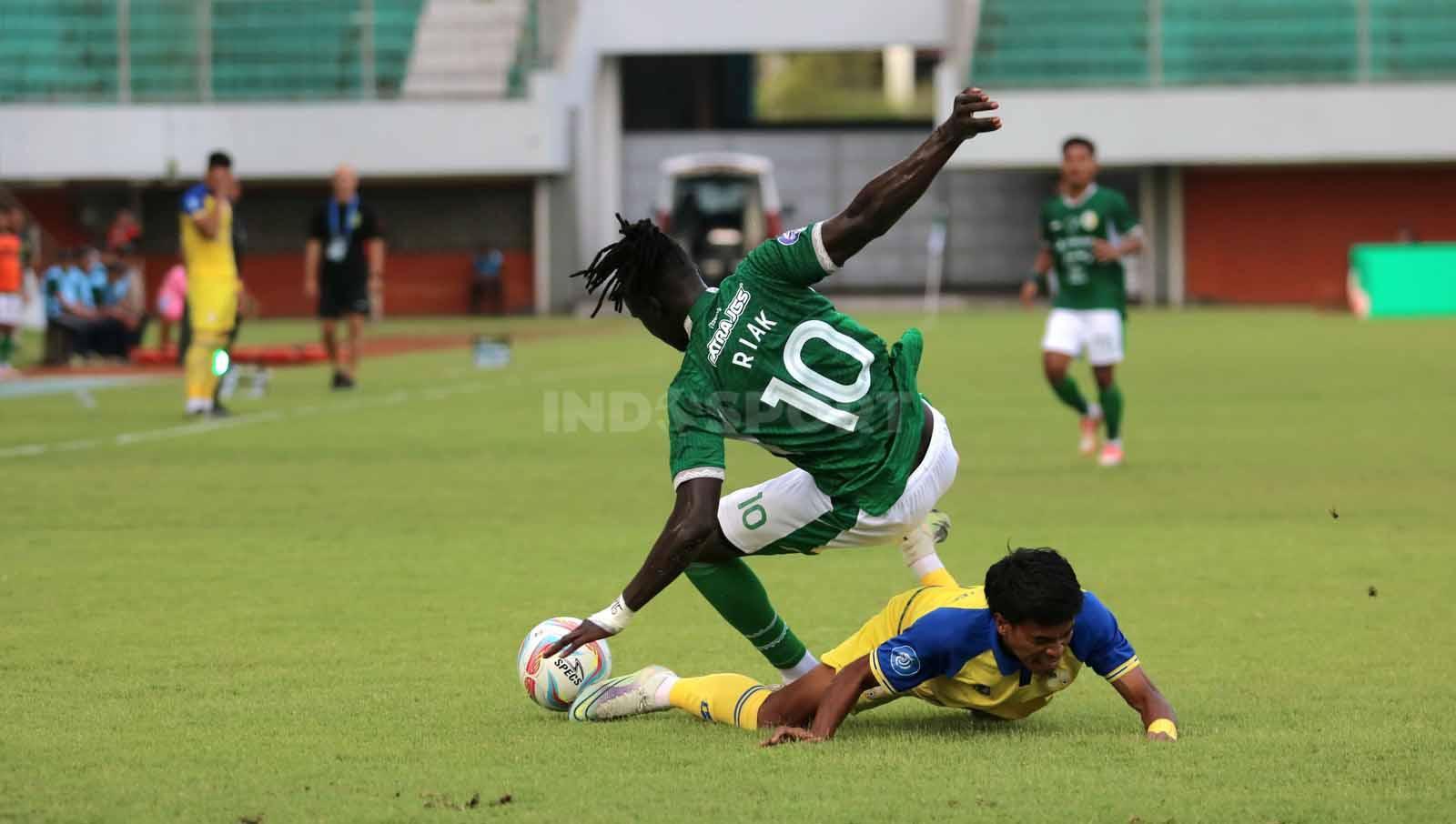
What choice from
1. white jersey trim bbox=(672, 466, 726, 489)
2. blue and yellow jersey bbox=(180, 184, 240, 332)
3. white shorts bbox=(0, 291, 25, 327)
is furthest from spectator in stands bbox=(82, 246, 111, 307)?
white jersey trim bbox=(672, 466, 726, 489)

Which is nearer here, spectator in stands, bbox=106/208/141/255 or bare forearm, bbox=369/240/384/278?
bare forearm, bbox=369/240/384/278

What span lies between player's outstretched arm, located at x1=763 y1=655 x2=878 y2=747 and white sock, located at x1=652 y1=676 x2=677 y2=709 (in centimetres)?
60

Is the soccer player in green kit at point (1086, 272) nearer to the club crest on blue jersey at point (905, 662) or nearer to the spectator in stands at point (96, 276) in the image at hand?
the club crest on blue jersey at point (905, 662)

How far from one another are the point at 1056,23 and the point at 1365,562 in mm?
40225

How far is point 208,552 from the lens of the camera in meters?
10.8

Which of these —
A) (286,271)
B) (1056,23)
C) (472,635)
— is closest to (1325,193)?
(1056,23)

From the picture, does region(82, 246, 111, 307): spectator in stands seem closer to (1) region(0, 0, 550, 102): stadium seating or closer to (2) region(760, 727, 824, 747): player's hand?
(1) region(0, 0, 550, 102): stadium seating

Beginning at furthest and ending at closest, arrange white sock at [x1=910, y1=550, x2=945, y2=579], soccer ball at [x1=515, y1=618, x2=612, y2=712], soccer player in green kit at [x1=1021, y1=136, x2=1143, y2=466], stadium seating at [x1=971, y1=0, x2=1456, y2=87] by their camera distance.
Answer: stadium seating at [x1=971, y1=0, x2=1456, y2=87], soccer player in green kit at [x1=1021, y1=136, x2=1143, y2=466], white sock at [x1=910, y1=550, x2=945, y2=579], soccer ball at [x1=515, y1=618, x2=612, y2=712]

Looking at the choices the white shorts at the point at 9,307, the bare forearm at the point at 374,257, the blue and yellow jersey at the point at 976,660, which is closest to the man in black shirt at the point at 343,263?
the bare forearm at the point at 374,257

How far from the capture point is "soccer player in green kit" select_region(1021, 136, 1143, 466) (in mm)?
15273

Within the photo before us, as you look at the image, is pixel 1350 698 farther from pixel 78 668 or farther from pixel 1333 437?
pixel 1333 437

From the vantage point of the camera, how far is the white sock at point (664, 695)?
22.1 feet

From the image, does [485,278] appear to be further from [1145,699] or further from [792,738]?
[1145,699]

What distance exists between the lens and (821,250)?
6.17m
